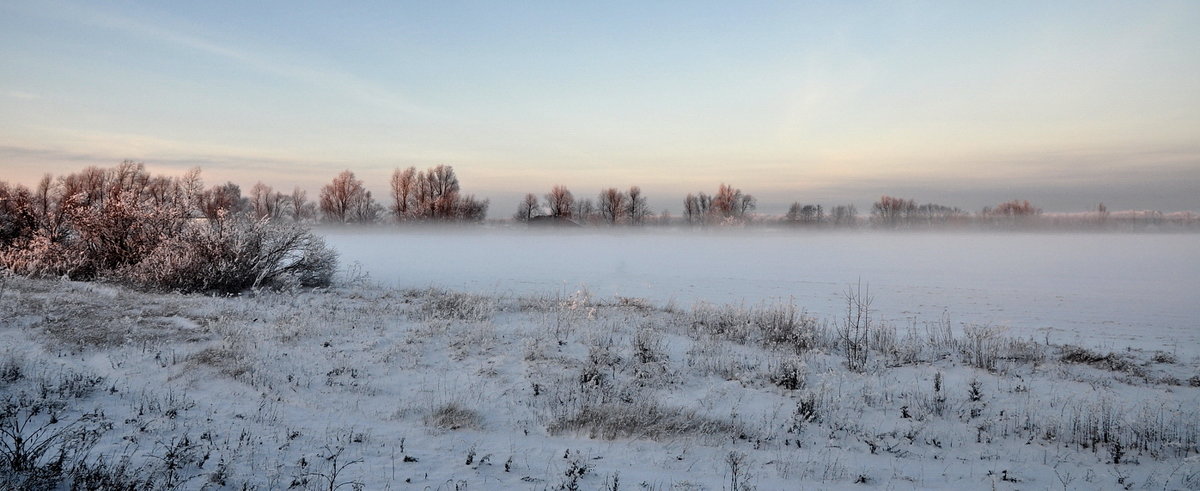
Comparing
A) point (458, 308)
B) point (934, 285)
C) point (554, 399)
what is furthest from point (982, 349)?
point (934, 285)

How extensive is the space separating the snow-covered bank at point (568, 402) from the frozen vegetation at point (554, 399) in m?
0.04

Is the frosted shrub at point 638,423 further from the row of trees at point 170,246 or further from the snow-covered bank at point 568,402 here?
the row of trees at point 170,246

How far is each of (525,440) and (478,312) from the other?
7.42 m

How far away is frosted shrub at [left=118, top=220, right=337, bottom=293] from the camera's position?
16.9 metres

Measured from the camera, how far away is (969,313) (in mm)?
18922

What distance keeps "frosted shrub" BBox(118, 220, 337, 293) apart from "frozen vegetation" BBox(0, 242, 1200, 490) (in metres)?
1.41

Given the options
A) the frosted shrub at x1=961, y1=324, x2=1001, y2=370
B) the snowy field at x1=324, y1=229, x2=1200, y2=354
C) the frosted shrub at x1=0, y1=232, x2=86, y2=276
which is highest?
the frosted shrub at x1=0, y1=232, x2=86, y2=276

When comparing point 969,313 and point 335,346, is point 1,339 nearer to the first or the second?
point 335,346

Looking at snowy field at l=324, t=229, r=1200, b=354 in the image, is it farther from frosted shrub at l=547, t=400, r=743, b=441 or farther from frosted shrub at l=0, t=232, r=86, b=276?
frosted shrub at l=0, t=232, r=86, b=276

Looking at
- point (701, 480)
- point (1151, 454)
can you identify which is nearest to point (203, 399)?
point (701, 480)

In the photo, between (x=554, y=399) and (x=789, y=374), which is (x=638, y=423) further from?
(x=789, y=374)

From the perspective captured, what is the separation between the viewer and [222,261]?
17.3 meters

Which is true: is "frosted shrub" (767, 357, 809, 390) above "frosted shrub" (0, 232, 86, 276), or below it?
below

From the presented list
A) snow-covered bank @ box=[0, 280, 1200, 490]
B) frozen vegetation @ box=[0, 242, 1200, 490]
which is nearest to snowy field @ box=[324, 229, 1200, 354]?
frozen vegetation @ box=[0, 242, 1200, 490]
